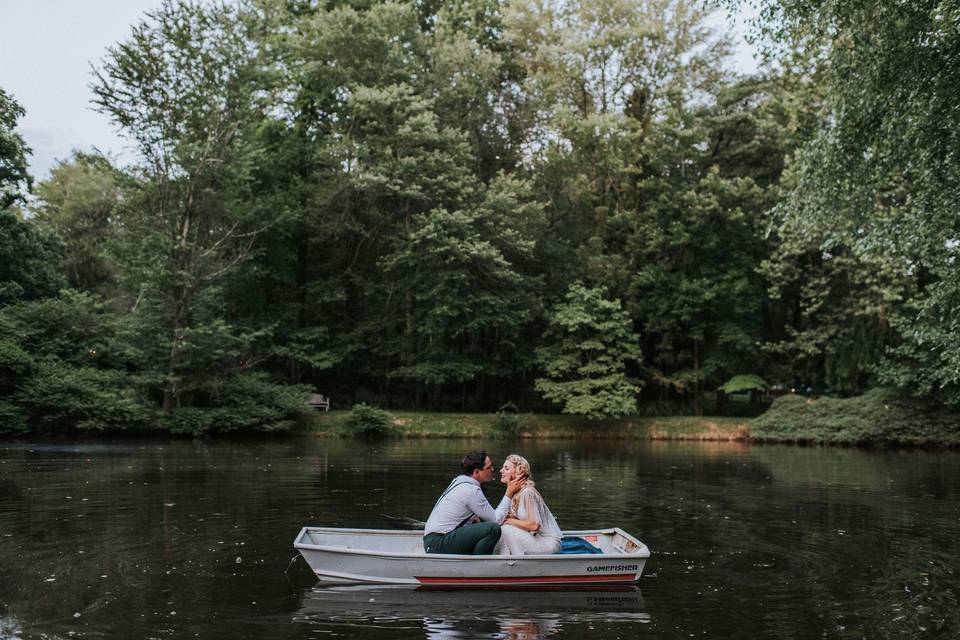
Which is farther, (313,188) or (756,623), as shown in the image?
(313,188)

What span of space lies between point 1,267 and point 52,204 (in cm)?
2132

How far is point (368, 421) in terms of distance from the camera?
1510 inches

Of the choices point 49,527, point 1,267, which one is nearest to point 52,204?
point 1,267

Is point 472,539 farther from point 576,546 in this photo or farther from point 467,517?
point 576,546

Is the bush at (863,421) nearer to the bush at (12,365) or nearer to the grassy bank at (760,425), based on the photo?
the grassy bank at (760,425)

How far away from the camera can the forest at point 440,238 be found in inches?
1383

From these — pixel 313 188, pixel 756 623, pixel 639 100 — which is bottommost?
pixel 756 623

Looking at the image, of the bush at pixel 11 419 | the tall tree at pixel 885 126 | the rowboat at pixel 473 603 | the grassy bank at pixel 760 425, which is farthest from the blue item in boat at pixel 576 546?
the grassy bank at pixel 760 425

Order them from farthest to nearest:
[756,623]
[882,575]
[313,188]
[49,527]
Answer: [313,188] → [49,527] → [882,575] → [756,623]

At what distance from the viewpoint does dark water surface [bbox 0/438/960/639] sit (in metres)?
8.52

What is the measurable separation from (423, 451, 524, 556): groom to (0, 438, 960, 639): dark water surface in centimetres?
59

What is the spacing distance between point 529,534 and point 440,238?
99.8ft

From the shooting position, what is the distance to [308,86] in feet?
149

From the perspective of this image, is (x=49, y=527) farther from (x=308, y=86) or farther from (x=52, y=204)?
(x=52, y=204)
